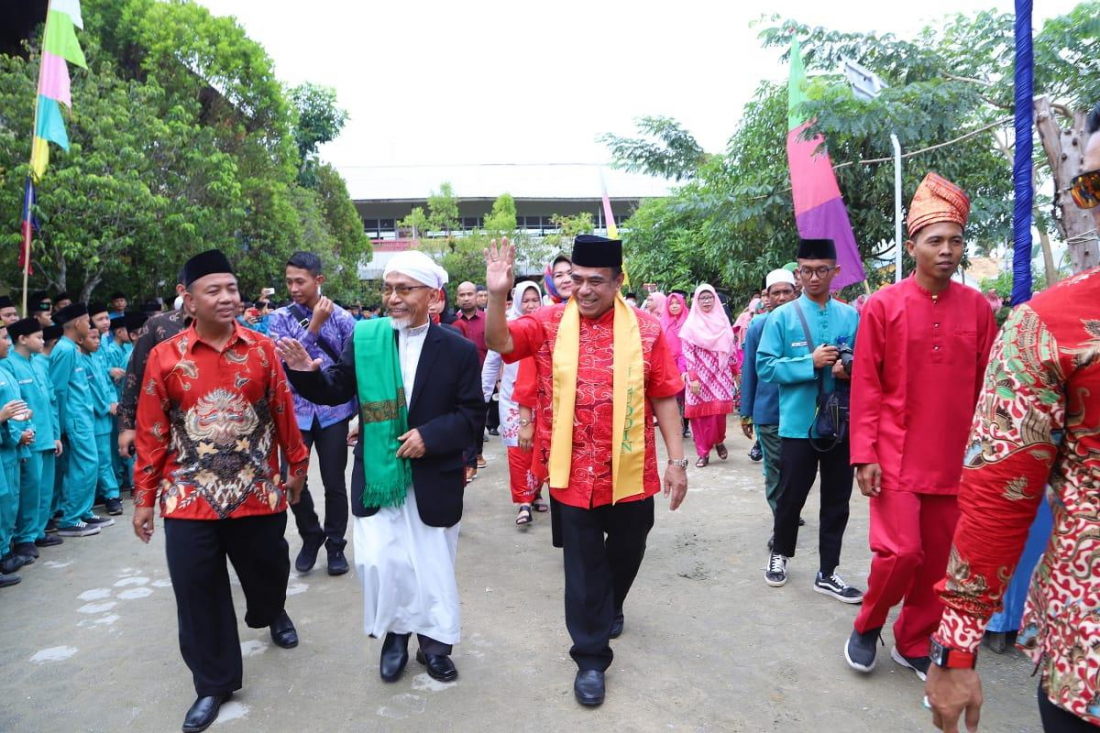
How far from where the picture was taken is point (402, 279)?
386 cm

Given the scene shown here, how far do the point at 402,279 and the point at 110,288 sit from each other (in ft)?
49.6

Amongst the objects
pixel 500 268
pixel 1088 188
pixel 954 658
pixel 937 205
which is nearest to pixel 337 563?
pixel 500 268

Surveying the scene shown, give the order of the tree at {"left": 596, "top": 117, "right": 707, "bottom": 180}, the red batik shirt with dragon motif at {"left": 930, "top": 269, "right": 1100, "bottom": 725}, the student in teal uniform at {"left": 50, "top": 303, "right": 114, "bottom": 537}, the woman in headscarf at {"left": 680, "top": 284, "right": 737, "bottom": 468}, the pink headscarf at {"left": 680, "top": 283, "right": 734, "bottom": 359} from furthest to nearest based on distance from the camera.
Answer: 1. the tree at {"left": 596, "top": 117, "right": 707, "bottom": 180}
2. the pink headscarf at {"left": 680, "top": 283, "right": 734, "bottom": 359}
3. the woman in headscarf at {"left": 680, "top": 284, "right": 737, "bottom": 468}
4. the student in teal uniform at {"left": 50, "top": 303, "right": 114, "bottom": 537}
5. the red batik shirt with dragon motif at {"left": 930, "top": 269, "right": 1100, "bottom": 725}

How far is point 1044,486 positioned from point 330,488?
461 centimetres

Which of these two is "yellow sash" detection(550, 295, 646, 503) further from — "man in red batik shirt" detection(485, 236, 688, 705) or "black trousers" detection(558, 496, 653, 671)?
"black trousers" detection(558, 496, 653, 671)

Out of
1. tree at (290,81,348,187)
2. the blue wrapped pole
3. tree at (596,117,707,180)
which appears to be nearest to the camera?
the blue wrapped pole

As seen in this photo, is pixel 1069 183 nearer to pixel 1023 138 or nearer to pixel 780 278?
pixel 1023 138

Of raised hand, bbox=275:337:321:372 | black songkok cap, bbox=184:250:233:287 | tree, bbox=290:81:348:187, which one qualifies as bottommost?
raised hand, bbox=275:337:321:372

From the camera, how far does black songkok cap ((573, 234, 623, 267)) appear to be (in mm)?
3707

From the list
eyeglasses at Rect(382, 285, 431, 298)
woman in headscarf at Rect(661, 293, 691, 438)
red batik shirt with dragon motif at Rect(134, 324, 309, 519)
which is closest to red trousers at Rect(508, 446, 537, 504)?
eyeglasses at Rect(382, 285, 431, 298)

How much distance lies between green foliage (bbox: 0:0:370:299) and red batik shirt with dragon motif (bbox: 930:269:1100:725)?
1312 cm

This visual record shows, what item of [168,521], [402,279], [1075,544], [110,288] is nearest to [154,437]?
[168,521]

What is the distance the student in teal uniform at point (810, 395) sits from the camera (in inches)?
183

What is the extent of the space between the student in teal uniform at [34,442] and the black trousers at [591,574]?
452 cm
